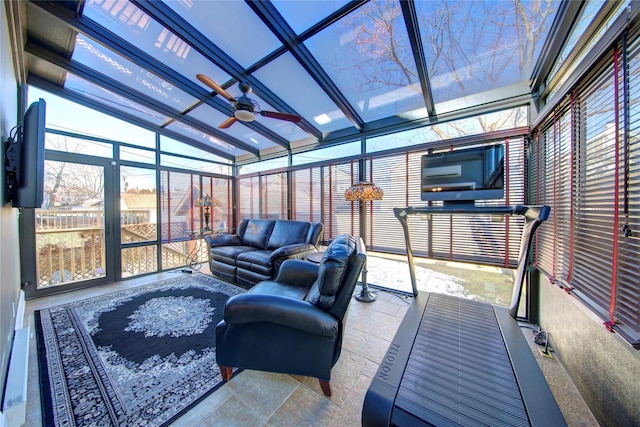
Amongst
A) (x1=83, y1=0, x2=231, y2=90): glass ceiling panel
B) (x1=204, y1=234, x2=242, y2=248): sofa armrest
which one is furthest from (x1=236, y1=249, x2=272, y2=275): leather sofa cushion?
(x1=83, y1=0, x2=231, y2=90): glass ceiling panel

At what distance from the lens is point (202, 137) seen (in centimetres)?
478

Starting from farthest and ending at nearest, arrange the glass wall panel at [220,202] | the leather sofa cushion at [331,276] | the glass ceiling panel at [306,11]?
the glass wall panel at [220,202], the glass ceiling panel at [306,11], the leather sofa cushion at [331,276]

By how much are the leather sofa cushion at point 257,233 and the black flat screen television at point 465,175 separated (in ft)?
10.5

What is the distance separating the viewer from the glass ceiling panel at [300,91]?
262cm

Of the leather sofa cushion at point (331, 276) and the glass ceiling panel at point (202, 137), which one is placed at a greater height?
the glass ceiling panel at point (202, 137)

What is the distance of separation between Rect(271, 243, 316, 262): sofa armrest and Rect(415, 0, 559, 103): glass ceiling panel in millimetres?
2851

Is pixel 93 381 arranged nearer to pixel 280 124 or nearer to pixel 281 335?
pixel 281 335

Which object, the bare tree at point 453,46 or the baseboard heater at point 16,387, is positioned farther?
the bare tree at point 453,46

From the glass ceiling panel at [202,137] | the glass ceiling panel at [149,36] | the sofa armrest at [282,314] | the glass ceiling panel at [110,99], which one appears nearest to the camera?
the sofa armrest at [282,314]

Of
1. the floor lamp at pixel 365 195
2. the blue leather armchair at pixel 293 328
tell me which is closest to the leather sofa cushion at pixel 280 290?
the blue leather armchair at pixel 293 328

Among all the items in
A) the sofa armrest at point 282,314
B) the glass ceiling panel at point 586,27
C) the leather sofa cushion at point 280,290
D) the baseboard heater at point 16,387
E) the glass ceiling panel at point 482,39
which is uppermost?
the glass ceiling panel at point 482,39

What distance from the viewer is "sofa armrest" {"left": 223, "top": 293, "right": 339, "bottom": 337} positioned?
1414 mm

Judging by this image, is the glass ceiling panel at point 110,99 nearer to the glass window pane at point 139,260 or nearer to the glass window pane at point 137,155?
the glass window pane at point 137,155

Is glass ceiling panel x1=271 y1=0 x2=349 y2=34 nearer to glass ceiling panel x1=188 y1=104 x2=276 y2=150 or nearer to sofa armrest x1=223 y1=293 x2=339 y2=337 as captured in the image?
glass ceiling panel x1=188 y1=104 x2=276 y2=150
